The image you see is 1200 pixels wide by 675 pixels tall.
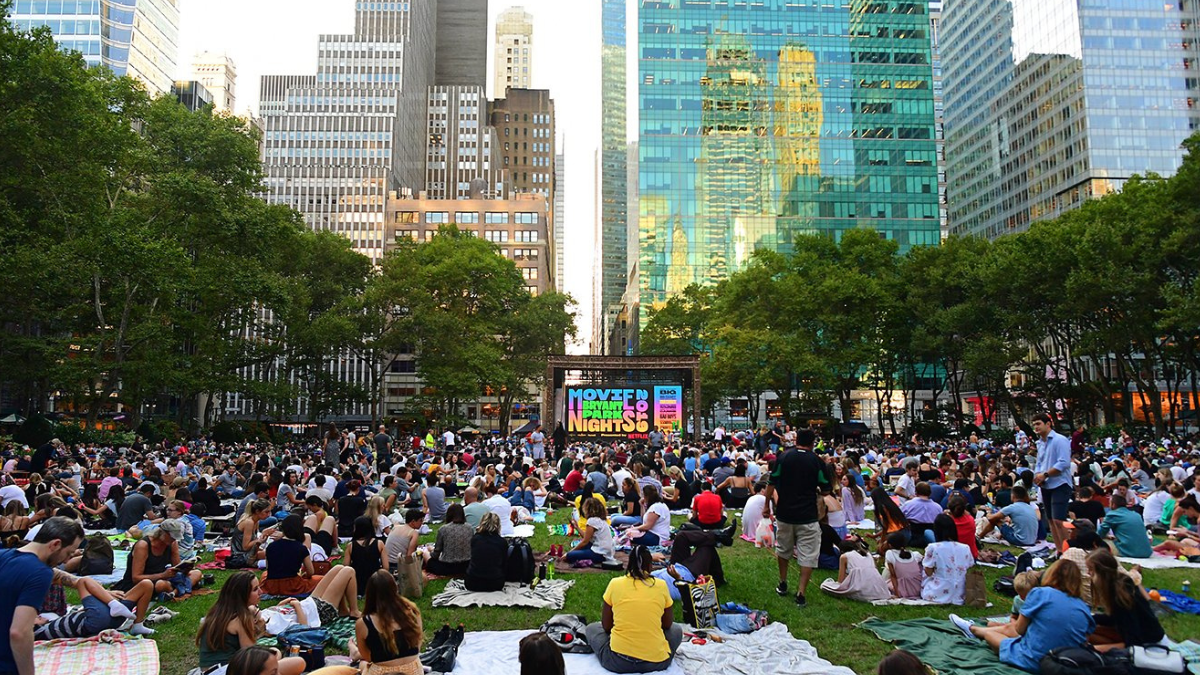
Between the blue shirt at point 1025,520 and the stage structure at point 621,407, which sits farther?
the stage structure at point 621,407

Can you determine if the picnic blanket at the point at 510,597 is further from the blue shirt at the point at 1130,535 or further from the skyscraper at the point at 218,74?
the skyscraper at the point at 218,74

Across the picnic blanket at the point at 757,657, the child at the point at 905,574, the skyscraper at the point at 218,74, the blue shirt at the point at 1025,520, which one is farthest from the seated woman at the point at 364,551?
the skyscraper at the point at 218,74

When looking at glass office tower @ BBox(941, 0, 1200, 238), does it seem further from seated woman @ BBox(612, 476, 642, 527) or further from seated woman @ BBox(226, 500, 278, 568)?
seated woman @ BBox(226, 500, 278, 568)

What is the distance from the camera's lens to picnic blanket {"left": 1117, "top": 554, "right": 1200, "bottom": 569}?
10711mm

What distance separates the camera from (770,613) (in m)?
8.38

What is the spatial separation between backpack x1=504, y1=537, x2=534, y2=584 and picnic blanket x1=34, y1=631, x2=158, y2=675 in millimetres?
3791

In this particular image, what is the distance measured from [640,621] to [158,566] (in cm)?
610

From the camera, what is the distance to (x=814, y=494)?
8.58 metres

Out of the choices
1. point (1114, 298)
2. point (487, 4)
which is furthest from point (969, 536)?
point (487, 4)

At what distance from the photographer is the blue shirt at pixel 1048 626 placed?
19.8 ft

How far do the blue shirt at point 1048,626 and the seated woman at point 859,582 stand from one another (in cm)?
245

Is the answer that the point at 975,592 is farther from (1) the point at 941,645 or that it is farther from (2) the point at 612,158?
(2) the point at 612,158

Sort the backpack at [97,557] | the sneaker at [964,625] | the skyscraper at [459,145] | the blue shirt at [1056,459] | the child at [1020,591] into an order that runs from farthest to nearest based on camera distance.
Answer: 1. the skyscraper at [459,145]
2. the blue shirt at [1056,459]
3. the backpack at [97,557]
4. the sneaker at [964,625]
5. the child at [1020,591]

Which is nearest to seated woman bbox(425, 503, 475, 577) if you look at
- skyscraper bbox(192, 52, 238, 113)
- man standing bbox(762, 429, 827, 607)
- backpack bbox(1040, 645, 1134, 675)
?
man standing bbox(762, 429, 827, 607)
